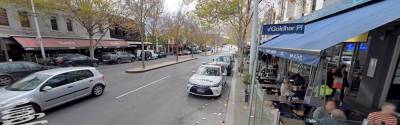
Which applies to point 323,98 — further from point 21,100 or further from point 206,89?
point 21,100

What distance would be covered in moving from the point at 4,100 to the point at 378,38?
1092 centimetres

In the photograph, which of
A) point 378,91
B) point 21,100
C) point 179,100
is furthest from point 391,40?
point 21,100

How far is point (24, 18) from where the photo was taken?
57.0ft

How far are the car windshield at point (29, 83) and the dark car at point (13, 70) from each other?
584cm

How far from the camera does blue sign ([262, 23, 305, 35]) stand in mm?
3236

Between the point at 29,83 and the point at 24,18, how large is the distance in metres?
17.0

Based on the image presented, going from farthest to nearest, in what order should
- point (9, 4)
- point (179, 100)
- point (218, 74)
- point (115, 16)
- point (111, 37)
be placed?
point (111, 37) → point (115, 16) → point (9, 4) → point (218, 74) → point (179, 100)

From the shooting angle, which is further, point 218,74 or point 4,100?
point 218,74

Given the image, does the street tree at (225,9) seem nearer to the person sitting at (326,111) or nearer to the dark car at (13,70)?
the person sitting at (326,111)

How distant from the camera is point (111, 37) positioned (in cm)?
2975

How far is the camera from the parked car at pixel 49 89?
5.32 meters

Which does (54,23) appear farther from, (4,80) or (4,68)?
(4,80)

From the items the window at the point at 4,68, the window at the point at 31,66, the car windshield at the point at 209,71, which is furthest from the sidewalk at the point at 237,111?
the window at the point at 4,68

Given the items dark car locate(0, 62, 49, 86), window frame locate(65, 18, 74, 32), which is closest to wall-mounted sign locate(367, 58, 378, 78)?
dark car locate(0, 62, 49, 86)
